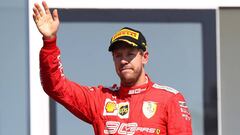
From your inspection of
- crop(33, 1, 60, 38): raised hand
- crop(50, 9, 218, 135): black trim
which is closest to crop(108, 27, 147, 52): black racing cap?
crop(33, 1, 60, 38): raised hand

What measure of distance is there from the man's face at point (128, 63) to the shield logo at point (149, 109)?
0.46 ft

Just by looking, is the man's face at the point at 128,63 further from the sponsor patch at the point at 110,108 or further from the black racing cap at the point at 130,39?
the sponsor patch at the point at 110,108

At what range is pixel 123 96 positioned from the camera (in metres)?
3.34

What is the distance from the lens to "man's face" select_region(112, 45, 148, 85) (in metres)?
3.23

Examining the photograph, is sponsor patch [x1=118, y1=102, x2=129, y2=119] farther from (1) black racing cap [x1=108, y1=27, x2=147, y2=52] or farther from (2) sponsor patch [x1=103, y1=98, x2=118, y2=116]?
(1) black racing cap [x1=108, y1=27, x2=147, y2=52]

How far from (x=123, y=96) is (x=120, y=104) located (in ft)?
0.15

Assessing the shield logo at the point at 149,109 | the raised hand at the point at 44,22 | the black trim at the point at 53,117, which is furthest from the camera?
the black trim at the point at 53,117

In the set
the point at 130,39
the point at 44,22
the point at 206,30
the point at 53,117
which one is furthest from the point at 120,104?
the point at 206,30

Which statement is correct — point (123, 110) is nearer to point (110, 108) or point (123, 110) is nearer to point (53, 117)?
point (110, 108)

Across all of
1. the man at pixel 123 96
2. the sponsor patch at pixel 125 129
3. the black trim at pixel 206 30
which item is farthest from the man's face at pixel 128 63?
the black trim at pixel 206 30

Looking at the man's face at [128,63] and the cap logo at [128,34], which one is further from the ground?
the cap logo at [128,34]

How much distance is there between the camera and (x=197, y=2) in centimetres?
442

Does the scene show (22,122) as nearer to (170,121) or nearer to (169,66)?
(169,66)

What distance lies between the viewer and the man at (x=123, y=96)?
3.14 metres
